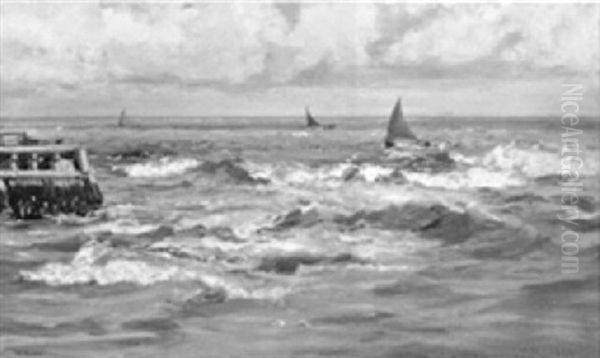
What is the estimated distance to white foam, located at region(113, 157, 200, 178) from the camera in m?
2.68

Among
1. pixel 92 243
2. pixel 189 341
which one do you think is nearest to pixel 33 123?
pixel 92 243

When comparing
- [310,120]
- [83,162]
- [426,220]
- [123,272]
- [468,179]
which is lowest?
[123,272]

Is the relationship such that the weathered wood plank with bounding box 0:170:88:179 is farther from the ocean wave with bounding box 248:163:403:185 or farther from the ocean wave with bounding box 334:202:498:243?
the ocean wave with bounding box 334:202:498:243

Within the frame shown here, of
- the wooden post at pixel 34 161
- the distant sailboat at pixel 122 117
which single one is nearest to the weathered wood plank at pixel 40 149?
the wooden post at pixel 34 161

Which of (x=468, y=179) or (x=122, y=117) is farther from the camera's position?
(x=468, y=179)

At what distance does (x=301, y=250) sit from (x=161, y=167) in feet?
1.71

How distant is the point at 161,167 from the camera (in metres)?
2.70

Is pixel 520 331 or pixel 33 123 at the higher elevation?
pixel 33 123

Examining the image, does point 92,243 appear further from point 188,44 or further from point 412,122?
point 412,122

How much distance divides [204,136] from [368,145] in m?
0.53

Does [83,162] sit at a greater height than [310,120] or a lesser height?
lesser

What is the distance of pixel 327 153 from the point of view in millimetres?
2750

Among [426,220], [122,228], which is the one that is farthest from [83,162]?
[426,220]

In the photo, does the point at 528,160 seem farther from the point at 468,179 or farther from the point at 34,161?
the point at 34,161
